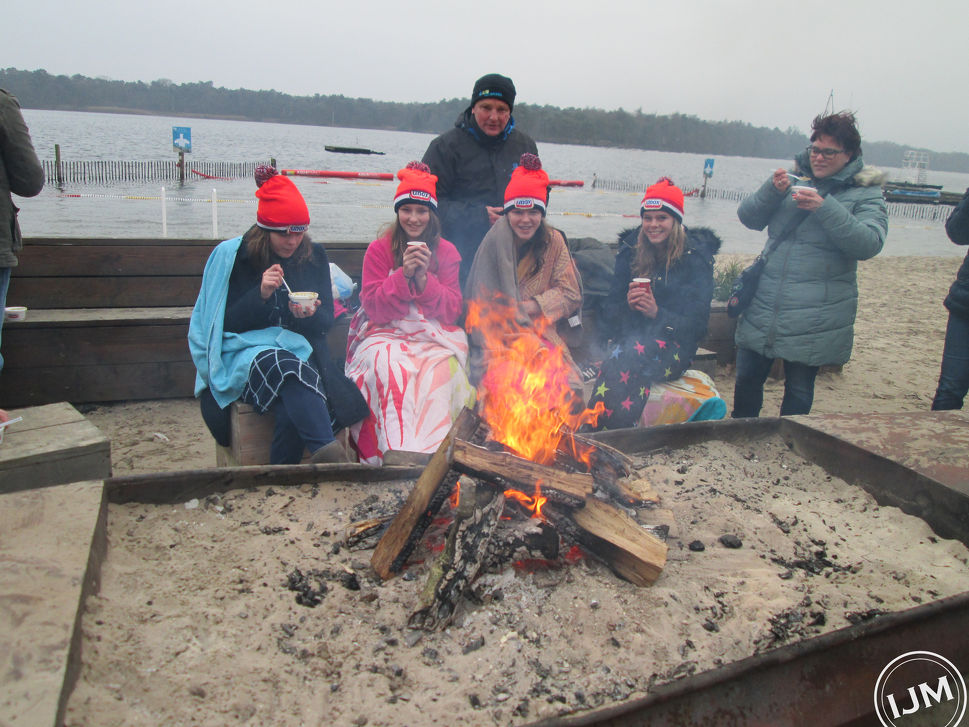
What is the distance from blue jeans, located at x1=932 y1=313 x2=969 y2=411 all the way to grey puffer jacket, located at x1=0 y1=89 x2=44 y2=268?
5.23 m

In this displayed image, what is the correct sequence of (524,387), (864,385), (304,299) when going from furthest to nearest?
(864,385), (304,299), (524,387)

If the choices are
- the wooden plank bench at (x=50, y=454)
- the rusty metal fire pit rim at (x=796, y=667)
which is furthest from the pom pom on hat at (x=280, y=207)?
the rusty metal fire pit rim at (x=796, y=667)

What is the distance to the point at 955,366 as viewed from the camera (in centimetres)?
402

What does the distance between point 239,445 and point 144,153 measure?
33788 millimetres

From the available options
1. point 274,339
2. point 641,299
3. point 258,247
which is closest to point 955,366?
point 641,299

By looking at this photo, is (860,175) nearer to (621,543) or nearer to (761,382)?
(761,382)

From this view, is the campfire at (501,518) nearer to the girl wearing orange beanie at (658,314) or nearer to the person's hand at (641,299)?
the girl wearing orange beanie at (658,314)

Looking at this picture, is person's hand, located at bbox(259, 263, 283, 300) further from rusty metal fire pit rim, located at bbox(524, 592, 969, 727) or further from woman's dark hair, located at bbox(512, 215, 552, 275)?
rusty metal fire pit rim, located at bbox(524, 592, 969, 727)

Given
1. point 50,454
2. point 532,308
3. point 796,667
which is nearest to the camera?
point 796,667

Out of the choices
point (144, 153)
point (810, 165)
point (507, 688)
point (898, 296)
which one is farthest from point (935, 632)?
point (144, 153)

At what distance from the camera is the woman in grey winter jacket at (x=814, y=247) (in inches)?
148

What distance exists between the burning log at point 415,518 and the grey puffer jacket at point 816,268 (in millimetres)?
2474

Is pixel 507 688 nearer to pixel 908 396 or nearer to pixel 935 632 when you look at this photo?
pixel 935 632

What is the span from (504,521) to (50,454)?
212 cm
